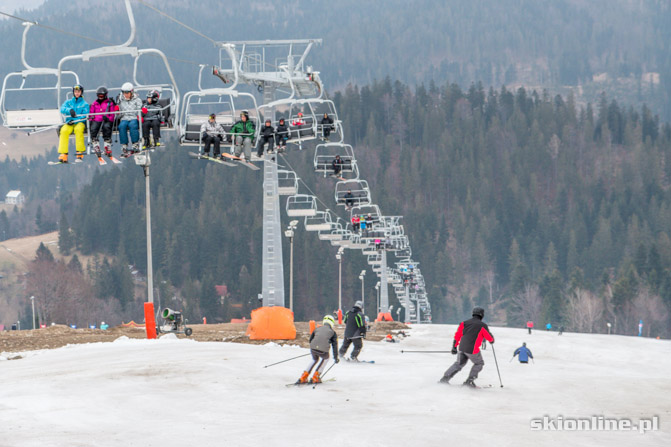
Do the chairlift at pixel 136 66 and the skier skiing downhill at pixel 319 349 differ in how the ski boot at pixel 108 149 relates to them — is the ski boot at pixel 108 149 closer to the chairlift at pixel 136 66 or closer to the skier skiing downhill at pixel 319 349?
the chairlift at pixel 136 66

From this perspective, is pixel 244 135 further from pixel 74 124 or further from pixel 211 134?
pixel 74 124

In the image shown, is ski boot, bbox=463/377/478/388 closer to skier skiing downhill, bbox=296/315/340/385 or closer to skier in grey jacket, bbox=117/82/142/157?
skier skiing downhill, bbox=296/315/340/385

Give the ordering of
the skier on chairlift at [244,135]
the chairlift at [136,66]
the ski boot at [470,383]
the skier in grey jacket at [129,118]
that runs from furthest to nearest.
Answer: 1. the skier on chairlift at [244,135]
2. the skier in grey jacket at [129,118]
3. the ski boot at [470,383]
4. the chairlift at [136,66]

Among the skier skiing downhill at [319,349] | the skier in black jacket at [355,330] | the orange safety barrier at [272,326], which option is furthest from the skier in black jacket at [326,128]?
the skier skiing downhill at [319,349]

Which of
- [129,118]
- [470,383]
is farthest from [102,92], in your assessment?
[470,383]

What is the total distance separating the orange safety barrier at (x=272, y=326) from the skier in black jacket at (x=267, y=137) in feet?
16.5

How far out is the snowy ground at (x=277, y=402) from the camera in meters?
12.7

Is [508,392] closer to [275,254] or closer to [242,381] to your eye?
[242,381]

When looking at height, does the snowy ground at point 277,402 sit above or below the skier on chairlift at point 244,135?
below

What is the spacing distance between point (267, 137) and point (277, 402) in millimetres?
13026

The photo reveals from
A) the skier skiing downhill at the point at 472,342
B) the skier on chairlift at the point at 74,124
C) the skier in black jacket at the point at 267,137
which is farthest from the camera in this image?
the skier in black jacket at the point at 267,137

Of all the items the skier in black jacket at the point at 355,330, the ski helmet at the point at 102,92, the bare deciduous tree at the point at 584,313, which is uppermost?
the ski helmet at the point at 102,92

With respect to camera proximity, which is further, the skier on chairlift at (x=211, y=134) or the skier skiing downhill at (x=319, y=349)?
the skier on chairlift at (x=211, y=134)

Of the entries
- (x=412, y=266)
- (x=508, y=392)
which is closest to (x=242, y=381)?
(x=508, y=392)
